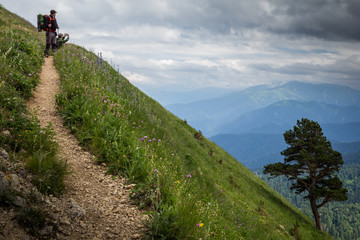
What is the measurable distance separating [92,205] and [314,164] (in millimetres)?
27890

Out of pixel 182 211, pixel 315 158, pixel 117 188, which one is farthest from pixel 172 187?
pixel 315 158

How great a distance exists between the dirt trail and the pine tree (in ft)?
82.9

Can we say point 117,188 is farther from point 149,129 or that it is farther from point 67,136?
point 149,129

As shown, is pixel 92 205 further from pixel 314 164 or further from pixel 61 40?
pixel 314 164

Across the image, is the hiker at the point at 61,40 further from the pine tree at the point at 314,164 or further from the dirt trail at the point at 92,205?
the pine tree at the point at 314,164

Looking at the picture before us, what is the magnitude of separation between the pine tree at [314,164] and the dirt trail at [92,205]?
82.9 feet

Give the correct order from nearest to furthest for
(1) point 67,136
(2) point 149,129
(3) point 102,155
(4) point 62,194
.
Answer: (4) point 62,194, (3) point 102,155, (1) point 67,136, (2) point 149,129

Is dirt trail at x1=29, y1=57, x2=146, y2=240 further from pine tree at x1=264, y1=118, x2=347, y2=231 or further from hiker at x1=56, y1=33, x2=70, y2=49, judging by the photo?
pine tree at x1=264, y1=118, x2=347, y2=231

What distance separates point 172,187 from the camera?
15.7 feet

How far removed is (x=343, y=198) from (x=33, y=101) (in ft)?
99.5

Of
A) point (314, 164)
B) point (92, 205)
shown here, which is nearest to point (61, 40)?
point (92, 205)

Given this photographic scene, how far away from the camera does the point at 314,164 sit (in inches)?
1034

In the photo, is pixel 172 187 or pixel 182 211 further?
pixel 172 187

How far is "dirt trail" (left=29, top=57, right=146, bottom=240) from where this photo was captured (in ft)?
12.0
